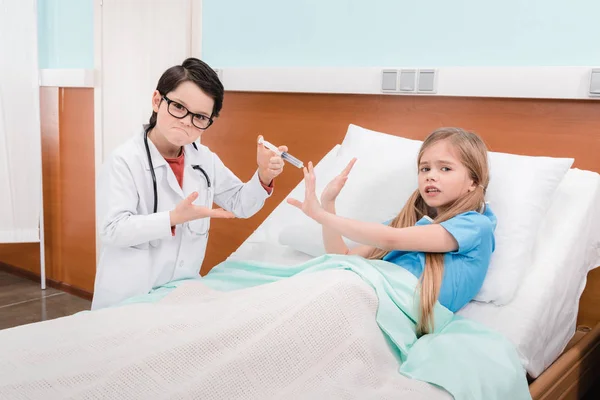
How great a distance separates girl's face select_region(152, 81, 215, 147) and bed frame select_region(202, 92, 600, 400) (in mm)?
727

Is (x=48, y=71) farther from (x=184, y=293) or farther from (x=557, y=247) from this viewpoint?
(x=557, y=247)

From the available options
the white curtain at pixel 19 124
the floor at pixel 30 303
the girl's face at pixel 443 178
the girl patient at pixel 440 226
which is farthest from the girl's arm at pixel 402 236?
the white curtain at pixel 19 124

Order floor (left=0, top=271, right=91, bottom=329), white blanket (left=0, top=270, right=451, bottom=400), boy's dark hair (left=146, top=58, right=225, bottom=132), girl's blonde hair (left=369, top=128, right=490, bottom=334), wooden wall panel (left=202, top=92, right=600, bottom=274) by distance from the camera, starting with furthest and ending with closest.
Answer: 1. floor (left=0, top=271, right=91, bottom=329)
2. wooden wall panel (left=202, top=92, right=600, bottom=274)
3. boy's dark hair (left=146, top=58, right=225, bottom=132)
4. girl's blonde hair (left=369, top=128, right=490, bottom=334)
5. white blanket (left=0, top=270, right=451, bottom=400)

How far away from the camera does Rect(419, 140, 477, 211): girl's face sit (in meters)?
1.54

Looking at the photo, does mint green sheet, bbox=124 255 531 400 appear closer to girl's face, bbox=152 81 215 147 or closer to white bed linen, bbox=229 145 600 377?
white bed linen, bbox=229 145 600 377

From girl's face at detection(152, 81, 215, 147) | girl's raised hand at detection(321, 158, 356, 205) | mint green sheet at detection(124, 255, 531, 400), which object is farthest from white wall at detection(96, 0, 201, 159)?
mint green sheet at detection(124, 255, 531, 400)

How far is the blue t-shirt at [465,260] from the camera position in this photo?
1449 mm

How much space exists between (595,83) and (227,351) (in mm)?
1306

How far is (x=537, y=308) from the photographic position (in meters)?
1.47

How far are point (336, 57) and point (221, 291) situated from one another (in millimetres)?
1101

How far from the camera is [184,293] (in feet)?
4.99

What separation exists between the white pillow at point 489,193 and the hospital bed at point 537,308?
18 mm

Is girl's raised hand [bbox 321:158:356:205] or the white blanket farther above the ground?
girl's raised hand [bbox 321:158:356:205]

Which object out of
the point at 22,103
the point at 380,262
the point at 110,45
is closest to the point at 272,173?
the point at 380,262
